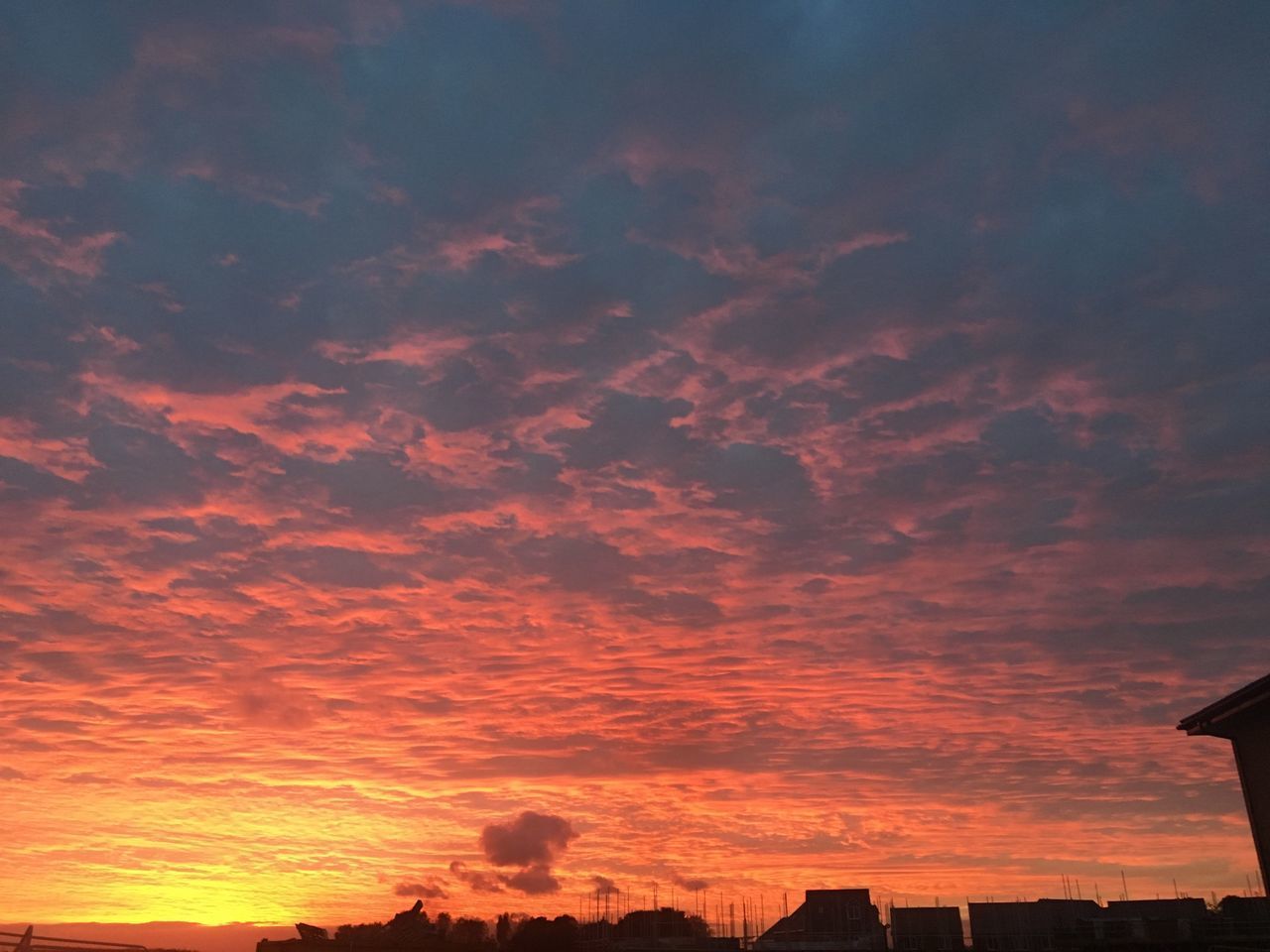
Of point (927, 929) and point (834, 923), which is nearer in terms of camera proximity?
point (927, 929)

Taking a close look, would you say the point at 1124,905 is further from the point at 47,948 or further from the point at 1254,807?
the point at 47,948

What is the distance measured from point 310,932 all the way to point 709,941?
176ft

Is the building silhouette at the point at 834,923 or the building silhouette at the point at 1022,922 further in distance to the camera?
the building silhouette at the point at 834,923

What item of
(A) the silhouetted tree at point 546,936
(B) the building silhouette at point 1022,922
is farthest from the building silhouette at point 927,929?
(A) the silhouetted tree at point 546,936

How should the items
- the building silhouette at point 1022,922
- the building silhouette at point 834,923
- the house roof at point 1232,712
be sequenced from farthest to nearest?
the building silhouette at point 834,923, the building silhouette at point 1022,922, the house roof at point 1232,712

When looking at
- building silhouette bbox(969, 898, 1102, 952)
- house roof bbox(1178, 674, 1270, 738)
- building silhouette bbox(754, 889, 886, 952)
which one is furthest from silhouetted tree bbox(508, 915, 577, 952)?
house roof bbox(1178, 674, 1270, 738)

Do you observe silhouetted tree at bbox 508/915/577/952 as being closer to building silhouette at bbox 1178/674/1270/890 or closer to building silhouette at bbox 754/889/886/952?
building silhouette at bbox 754/889/886/952

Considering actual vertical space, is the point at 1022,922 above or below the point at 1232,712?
below

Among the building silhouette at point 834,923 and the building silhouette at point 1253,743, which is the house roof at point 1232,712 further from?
the building silhouette at point 834,923

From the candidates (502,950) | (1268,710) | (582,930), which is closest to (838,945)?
(582,930)

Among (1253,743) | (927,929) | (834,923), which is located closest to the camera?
(1253,743)

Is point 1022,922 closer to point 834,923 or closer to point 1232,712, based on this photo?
point 834,923

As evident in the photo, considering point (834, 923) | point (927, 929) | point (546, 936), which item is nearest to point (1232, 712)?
point (927, 929)

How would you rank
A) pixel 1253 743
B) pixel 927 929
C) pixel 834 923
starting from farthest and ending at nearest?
1. pixel 834 923
2. pixel 927 929
3. pixel 1253 743
